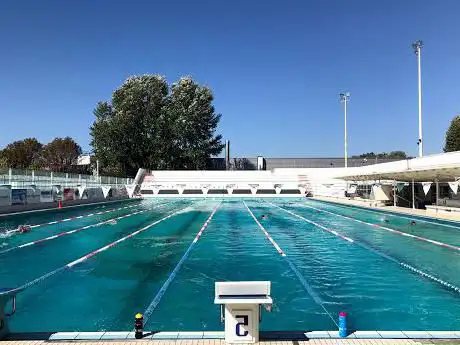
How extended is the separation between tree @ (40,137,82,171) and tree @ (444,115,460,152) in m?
51.2

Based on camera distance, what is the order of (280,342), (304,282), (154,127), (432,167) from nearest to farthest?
(280,342), (304,282), (432,167), (154,127)

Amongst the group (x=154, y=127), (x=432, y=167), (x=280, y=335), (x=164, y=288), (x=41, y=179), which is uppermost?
(x=154, y=127)

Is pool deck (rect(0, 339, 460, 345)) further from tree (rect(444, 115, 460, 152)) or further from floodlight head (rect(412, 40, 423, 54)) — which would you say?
tree (rect(444, 115, 460, 152))

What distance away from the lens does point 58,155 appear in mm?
64625

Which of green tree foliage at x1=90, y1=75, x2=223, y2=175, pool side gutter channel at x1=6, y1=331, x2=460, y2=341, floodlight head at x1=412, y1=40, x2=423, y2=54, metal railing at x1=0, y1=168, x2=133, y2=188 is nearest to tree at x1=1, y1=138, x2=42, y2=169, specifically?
green tree foliage at x1=90, y1=75, x2=223, y2=175

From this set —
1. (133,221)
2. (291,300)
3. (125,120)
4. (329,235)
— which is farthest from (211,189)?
(291,300)

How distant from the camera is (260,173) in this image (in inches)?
2131

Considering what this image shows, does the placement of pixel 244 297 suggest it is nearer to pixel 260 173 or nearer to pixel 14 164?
pixel 260 173

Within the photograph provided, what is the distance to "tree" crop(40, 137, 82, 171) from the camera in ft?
211

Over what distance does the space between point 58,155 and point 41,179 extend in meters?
43.0

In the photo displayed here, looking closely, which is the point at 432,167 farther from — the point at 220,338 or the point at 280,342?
the point at 220,338

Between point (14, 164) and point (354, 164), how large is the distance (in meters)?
50.0

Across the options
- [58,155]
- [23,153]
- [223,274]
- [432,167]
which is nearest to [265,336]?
[223,274]

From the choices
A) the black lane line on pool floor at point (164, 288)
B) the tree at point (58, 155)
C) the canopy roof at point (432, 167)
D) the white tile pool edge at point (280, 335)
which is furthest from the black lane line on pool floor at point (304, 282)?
the tree at point (58, 155)
